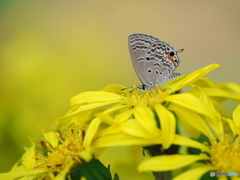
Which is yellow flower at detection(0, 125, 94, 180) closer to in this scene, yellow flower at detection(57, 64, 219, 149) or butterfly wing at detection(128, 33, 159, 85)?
yellow flower at detection(57, 64, 219, 149)

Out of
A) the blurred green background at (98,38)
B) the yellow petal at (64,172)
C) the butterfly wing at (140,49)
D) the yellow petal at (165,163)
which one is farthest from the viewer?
the blurred green background at (98,38)

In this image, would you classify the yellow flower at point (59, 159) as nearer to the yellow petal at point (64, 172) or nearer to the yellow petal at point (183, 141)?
the yellow petal at point (64, 172)

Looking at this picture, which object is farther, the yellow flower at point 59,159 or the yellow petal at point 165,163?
the yellow flower at point 59,159

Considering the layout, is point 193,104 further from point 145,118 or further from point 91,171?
point 91,171

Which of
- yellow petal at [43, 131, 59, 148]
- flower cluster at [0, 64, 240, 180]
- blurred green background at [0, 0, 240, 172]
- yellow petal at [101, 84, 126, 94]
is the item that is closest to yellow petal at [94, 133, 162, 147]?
flower cluster at [0, 64, 240, 180]

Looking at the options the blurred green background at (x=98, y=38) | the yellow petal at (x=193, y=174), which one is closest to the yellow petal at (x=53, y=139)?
the yellow petal at (x=193, y=174)
